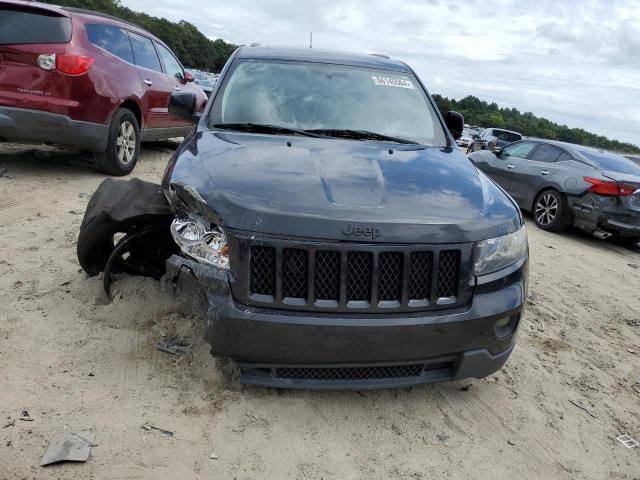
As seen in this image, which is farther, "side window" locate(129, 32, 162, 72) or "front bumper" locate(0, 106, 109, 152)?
"side window" locate(129, 32, 162, 72)

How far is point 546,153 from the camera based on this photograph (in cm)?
926

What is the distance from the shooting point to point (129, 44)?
7246 millimetres

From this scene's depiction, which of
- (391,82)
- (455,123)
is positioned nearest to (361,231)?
(391,82)

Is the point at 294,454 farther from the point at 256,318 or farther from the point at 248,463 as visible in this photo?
the point at 256,318

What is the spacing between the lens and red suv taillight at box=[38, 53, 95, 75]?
5766mm

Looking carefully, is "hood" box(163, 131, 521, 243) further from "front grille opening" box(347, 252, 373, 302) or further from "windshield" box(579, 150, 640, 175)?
"windshield" box(579, 150, 640, 175)

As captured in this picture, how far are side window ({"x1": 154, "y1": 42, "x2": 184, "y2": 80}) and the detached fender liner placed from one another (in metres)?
5.19

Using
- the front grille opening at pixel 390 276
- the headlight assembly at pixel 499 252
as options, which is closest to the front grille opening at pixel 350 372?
the front grille opening at pixel 390 276

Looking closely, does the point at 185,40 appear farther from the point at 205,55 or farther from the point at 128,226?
the point at 128,226

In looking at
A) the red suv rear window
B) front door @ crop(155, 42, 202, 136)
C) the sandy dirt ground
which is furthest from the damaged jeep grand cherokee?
front door @ crop(155, 42, 202, 136)

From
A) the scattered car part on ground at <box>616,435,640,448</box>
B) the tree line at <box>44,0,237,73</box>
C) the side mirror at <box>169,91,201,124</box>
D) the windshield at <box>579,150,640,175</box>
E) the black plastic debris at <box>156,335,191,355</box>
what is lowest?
the scattered car part on ground at <box>616,435,640,448</box>

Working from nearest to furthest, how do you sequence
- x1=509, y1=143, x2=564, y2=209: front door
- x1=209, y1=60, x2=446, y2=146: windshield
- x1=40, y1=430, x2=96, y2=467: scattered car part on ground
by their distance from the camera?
1. x1=40, y1=430, x2=96, y2=467: scattered car part on ground
2. x1=209, y1=60, x2=446, y2=146: windshield
3. x1=509, y1=143, x2=564, y2=209: front door

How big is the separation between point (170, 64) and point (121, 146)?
2.33 meters

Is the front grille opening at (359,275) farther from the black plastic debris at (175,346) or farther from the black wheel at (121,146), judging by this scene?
the black wheel at (121,146)
